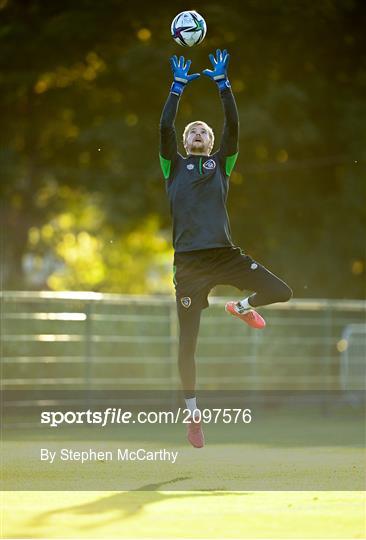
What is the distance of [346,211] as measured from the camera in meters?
22.6

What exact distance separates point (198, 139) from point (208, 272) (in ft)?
2.90

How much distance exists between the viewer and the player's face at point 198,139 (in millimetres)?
8172

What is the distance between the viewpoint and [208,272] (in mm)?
8047

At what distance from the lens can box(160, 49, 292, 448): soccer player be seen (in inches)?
314

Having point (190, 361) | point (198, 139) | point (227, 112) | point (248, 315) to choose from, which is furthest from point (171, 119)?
point (190, 361)

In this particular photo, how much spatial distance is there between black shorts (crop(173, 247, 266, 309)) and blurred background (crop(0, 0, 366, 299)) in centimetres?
1398

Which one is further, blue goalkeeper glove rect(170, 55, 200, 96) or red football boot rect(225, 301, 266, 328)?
red football boot rect(225, 301, 266, 328)

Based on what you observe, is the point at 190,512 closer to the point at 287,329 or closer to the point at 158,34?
the point at 287,329

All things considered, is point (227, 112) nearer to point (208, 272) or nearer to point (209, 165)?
point (209, 165)

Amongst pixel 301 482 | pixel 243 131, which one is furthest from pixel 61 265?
pixel 301 482

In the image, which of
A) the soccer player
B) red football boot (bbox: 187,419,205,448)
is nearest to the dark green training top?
the soccer player

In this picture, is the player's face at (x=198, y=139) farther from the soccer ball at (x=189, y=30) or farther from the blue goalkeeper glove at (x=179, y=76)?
the soccer ball at (x=189, y=30)

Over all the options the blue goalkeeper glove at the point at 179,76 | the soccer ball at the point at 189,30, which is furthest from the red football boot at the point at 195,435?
the soccer ball at the point at 189,30

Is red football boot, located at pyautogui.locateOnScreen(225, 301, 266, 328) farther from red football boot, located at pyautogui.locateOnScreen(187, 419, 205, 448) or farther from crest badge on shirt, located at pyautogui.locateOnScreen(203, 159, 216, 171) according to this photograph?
crest badge on shirt, located at pyautogui.locateOnScreen(203, 159, 216, 171)
